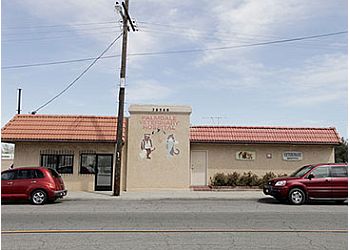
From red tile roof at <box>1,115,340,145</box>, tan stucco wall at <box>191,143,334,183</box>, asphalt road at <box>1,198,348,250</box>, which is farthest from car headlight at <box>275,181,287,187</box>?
tan stucco wall at <box>191,143,334,183</box>

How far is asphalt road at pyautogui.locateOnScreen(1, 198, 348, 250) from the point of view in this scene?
27.1ft

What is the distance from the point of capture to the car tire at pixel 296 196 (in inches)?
659

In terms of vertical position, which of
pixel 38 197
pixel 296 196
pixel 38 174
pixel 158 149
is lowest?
pixel 38 197

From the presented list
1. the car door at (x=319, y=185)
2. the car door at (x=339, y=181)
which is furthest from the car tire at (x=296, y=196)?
the car door at (x=339, y=181)

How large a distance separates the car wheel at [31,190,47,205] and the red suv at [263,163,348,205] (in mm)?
9086

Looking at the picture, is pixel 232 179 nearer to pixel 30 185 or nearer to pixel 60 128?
pixel 60 128

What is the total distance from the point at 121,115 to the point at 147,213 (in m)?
7.55

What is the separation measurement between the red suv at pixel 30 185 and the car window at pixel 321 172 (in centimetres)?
1025

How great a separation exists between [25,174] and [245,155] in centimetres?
1210

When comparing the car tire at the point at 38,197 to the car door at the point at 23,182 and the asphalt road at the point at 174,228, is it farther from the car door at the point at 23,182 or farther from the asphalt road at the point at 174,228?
the asphalt road at the point at 174,228

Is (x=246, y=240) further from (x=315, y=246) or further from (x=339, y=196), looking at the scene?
(x=339, y=196)

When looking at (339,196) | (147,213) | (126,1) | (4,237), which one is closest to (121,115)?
(126,1)

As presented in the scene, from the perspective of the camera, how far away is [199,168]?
24.1m

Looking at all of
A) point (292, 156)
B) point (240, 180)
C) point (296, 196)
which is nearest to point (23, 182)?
point (296, 196)
